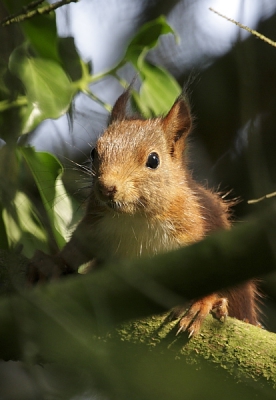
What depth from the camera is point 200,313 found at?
2.12 m

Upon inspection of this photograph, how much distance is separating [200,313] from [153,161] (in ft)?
2.51

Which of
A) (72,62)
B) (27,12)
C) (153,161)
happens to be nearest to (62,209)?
(153,161)

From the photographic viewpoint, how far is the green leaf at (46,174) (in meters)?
2.18

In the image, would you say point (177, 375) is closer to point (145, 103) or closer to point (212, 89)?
point (145, 103)

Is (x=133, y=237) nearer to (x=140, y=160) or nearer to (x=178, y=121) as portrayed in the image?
(x=140, y=160)

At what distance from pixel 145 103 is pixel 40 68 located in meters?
0.68

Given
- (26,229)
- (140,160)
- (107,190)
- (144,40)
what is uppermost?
(144,40)

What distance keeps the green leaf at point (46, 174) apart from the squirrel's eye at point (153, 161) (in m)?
0.48

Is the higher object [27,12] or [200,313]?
[27,12]

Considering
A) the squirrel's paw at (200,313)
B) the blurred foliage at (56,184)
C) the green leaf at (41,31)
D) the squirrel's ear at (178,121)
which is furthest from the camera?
the squirrel's ear at (178,121)

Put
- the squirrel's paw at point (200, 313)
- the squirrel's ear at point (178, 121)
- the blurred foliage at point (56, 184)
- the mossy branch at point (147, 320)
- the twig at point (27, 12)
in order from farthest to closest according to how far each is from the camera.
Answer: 1. the squirrel's ear at point (178, 121)
2. the squirrel's paw at point (200, 313)
3. the twig at point (27, 12)
4. the blurred foliage at point (56, 184)
5. the mossy branch at point (147, 320)

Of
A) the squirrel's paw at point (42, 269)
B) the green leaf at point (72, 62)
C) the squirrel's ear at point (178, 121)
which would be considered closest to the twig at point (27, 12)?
the green leaf at point (72, 62)

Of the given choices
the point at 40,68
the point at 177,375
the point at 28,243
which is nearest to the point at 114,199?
the point at 28,243

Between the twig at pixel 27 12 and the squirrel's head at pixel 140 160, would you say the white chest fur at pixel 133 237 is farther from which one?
the twig at pixel 27 12
